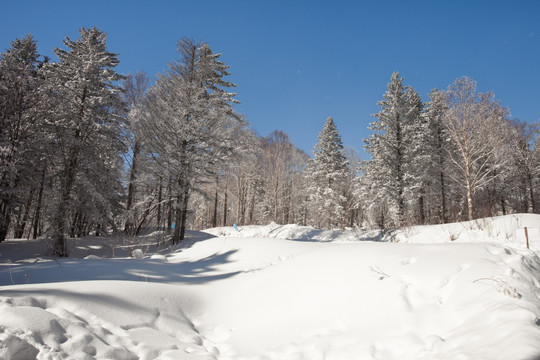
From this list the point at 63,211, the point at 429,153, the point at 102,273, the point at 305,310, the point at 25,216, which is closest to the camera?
the point at 305,310

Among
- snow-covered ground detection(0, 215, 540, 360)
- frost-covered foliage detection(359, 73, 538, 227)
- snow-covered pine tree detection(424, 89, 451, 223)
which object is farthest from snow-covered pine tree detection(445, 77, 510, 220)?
snow-covered ground detection(0, 215, 540, 360)

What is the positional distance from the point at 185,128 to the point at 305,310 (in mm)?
10081

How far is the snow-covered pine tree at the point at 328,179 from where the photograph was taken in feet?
71.2

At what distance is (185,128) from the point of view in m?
11.7

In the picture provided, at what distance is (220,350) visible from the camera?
281cm

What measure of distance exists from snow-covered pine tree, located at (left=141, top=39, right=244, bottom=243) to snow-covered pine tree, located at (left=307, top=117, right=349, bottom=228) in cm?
1171

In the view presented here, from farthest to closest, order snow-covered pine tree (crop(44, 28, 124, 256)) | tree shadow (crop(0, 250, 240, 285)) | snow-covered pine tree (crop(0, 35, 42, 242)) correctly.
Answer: snow-covered pine tree (crop(44, 28, 124, 256))
snow-covered pine tree (crop(0, 35, 42, 242))
tree shadow (crop(0, 250, 240, 285))

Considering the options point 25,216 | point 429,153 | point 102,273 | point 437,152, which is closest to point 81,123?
point 25,216

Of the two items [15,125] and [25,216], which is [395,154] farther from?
[25,216]

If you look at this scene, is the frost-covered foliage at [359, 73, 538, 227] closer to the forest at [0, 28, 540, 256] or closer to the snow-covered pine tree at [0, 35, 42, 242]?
the forest at [0, 28, 540, 256]

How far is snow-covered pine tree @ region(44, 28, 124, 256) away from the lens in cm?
1080

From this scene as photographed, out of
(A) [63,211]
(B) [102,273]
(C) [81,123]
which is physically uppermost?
(C) [81,123]

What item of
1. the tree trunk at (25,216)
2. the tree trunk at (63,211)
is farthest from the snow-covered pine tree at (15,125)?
the tree trunk at (25,216)

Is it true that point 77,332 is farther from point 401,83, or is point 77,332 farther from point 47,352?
point 401,83
